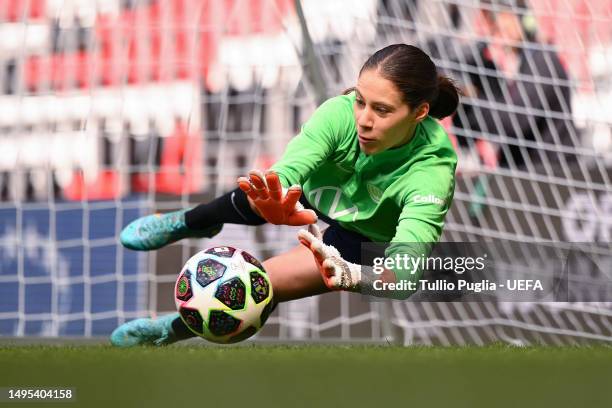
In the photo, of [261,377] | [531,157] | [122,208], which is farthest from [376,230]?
[122,208]

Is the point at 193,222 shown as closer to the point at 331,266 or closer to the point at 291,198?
the point at 291,198

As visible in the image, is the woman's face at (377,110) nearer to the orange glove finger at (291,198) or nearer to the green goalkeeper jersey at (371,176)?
the green goalkeeper jersey at (371,176)

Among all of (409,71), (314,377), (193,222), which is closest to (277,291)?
(193,222)

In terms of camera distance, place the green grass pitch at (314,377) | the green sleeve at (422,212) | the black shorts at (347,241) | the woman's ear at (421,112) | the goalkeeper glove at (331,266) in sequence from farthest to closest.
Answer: the black shorts at (347,241), the woman's ear at (421,112), the green sleeve at (422,212), the goalkeeper glove at (331,266), the green grass pitch at (314,377)

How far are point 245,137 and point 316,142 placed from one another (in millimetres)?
2338

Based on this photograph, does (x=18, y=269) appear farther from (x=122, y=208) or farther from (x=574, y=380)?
(x=574, y=380)

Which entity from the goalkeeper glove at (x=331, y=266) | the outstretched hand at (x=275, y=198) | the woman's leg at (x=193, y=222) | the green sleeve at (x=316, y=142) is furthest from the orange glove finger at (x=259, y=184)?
the woman's leg at (x=193, y=222)

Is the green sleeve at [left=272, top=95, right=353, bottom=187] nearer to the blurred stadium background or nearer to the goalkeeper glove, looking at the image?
the goalkeeper glove

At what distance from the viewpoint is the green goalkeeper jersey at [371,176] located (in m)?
3.45

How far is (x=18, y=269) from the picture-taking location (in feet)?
20.3

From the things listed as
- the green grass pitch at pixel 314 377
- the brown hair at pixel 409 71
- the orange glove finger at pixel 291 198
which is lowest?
the green grass pitch at pixel 314 377

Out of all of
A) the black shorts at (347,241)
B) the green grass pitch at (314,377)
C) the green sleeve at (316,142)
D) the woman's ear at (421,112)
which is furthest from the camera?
the black shorts at (347,241)

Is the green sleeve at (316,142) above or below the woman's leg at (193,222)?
above

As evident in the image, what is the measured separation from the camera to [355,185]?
3.82 meters
